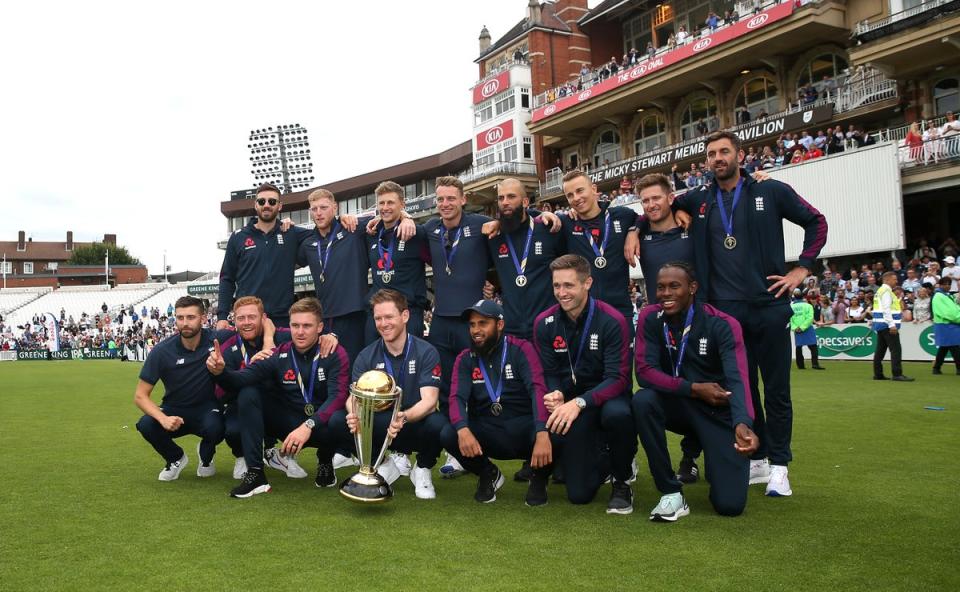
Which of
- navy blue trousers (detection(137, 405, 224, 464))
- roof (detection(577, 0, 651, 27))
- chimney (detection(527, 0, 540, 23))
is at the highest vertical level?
chimney (detection(527, 0, 540, 23))

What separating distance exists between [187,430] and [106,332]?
49.5 metres

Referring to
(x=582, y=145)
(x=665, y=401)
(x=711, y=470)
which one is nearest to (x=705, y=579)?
(x=711, y=470)

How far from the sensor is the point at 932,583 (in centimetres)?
335

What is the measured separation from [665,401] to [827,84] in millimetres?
26956

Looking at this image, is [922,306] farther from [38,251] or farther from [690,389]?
[38,251]

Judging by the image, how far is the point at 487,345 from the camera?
5.36m

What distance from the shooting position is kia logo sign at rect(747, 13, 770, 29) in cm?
2758

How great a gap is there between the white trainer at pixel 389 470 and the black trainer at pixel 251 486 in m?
0.90

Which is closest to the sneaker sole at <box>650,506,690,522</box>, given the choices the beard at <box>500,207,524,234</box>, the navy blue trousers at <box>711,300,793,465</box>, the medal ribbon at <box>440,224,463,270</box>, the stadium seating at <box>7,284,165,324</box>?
the navy blue trousers at <box>711,300,793,465</box>

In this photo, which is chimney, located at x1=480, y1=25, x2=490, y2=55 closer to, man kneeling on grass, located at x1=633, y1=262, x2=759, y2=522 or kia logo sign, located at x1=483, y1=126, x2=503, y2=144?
kia logo sign, located at x1=483, y1=126, x2=503, y2=144

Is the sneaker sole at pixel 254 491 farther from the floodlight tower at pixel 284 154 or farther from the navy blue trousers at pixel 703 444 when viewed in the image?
the floodlight tower at pixel 284 154

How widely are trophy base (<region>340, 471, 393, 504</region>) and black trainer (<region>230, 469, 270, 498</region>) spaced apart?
1059 mm

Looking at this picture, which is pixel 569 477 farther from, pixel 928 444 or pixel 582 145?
pixel 582 145

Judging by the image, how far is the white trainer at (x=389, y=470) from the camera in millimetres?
5848
